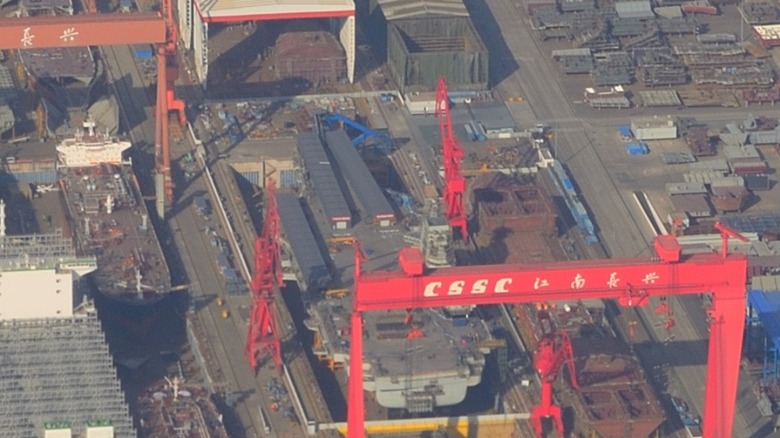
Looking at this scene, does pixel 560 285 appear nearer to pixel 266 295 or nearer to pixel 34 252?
pixel 266 295

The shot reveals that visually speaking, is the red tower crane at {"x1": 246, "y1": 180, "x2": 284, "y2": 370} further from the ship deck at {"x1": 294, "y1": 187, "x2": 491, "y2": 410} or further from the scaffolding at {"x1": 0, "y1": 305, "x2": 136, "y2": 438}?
the scaffolding at {"x1": 0, "y1": 305, "x2": 136, "y2": 438}

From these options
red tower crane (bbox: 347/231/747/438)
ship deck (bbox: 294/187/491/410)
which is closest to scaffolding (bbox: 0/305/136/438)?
red tower crane (bbox: 347/231/747/438)

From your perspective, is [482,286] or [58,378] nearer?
[482,286]

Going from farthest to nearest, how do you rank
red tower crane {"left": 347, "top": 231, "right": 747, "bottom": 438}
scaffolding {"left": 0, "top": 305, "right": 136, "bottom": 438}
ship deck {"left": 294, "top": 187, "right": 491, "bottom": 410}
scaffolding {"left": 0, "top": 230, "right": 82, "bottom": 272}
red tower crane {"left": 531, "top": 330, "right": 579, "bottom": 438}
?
ship deck {"left": 294, "top": 187, "right": 491, "bottom": 410}
scaffolding {"left": 0, "top": 230, "right": 82, "bottom": 272}
red tower crane {"left": 531, "top": 330, "right": 579, "bottom": 438}
scaffolding {"left": 0, "top": 305, "right": 136, "bottom": 438}
red tower crane {"left": 347, "top": 231, "right": 747, "bottom": 438}

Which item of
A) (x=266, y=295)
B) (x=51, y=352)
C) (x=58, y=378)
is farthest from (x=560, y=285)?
(x=51, y=352)

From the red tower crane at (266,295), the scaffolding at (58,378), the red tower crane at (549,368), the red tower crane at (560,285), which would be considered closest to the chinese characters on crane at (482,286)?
the red tower crane at (560,285)

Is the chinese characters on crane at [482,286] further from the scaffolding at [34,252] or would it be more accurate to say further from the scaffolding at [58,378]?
the scaffolding at [34,252]

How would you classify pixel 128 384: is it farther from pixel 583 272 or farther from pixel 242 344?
pixel 583 272
